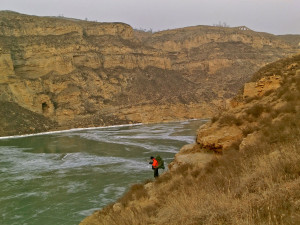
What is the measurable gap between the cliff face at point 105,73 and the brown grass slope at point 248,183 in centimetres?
5027

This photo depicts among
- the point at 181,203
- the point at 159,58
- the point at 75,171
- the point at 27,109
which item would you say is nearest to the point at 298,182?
the point at 181,203

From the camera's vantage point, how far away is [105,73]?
7144 centimetres

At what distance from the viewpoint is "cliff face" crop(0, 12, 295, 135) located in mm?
58625

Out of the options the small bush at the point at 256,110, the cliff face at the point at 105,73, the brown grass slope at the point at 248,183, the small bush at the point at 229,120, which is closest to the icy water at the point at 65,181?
the brown grass slope at the point at 248,183

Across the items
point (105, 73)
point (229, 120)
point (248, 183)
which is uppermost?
point (105, 73)

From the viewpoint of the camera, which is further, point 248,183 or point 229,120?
point 229,120

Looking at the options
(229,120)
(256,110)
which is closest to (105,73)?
(229,120)

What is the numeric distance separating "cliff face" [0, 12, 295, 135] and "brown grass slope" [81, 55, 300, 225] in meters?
50.3

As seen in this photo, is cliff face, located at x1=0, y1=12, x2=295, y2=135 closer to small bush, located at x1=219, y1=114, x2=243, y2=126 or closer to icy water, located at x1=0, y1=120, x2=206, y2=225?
icy water, located at x1=0, y1=120, x2=206, y2=225

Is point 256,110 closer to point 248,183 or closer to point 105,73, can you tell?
point 248,183

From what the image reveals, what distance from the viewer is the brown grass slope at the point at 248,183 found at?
2914 mm

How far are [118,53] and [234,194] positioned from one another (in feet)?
251

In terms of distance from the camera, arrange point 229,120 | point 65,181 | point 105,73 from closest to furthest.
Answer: point 229,120
point 65,181
point 105,73

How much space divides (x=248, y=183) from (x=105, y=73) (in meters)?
69.7
